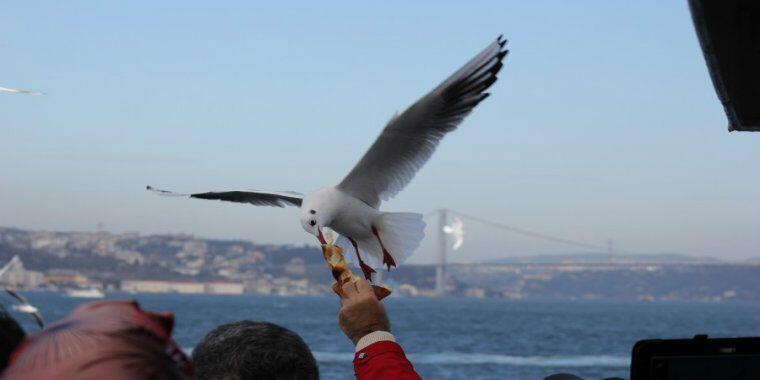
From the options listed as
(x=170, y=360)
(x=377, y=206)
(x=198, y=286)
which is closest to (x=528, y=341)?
(x=377, y=206)

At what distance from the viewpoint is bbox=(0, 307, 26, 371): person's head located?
30.8 inches

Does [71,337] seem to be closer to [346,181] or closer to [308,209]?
[308,209]

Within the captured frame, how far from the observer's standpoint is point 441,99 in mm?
3131

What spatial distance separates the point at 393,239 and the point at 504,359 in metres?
29.6

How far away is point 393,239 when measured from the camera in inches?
117

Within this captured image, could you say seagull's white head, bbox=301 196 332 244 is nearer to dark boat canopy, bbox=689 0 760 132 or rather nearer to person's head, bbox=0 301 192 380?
dark boat canopy, bbox=689 0 760 132

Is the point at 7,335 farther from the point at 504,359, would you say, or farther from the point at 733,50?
the point at 504,359

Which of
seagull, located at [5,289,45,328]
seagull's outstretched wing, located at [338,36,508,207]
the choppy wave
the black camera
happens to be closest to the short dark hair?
seagull, located at [5,289,45,328]

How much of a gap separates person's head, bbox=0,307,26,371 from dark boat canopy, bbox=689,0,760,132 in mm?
1076

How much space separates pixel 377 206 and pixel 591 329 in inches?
1997

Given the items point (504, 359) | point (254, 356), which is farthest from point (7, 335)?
point (504, 359)

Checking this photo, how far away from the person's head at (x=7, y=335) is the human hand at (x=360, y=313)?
2.26ft

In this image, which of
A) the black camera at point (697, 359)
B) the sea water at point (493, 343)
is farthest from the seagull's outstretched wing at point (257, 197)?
the sea water at point (493, 343)

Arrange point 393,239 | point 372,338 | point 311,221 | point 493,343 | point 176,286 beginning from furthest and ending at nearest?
1. point 176,286
2. point 493,343
3. point 393,239
4. point 311,221
5. point 372,338
